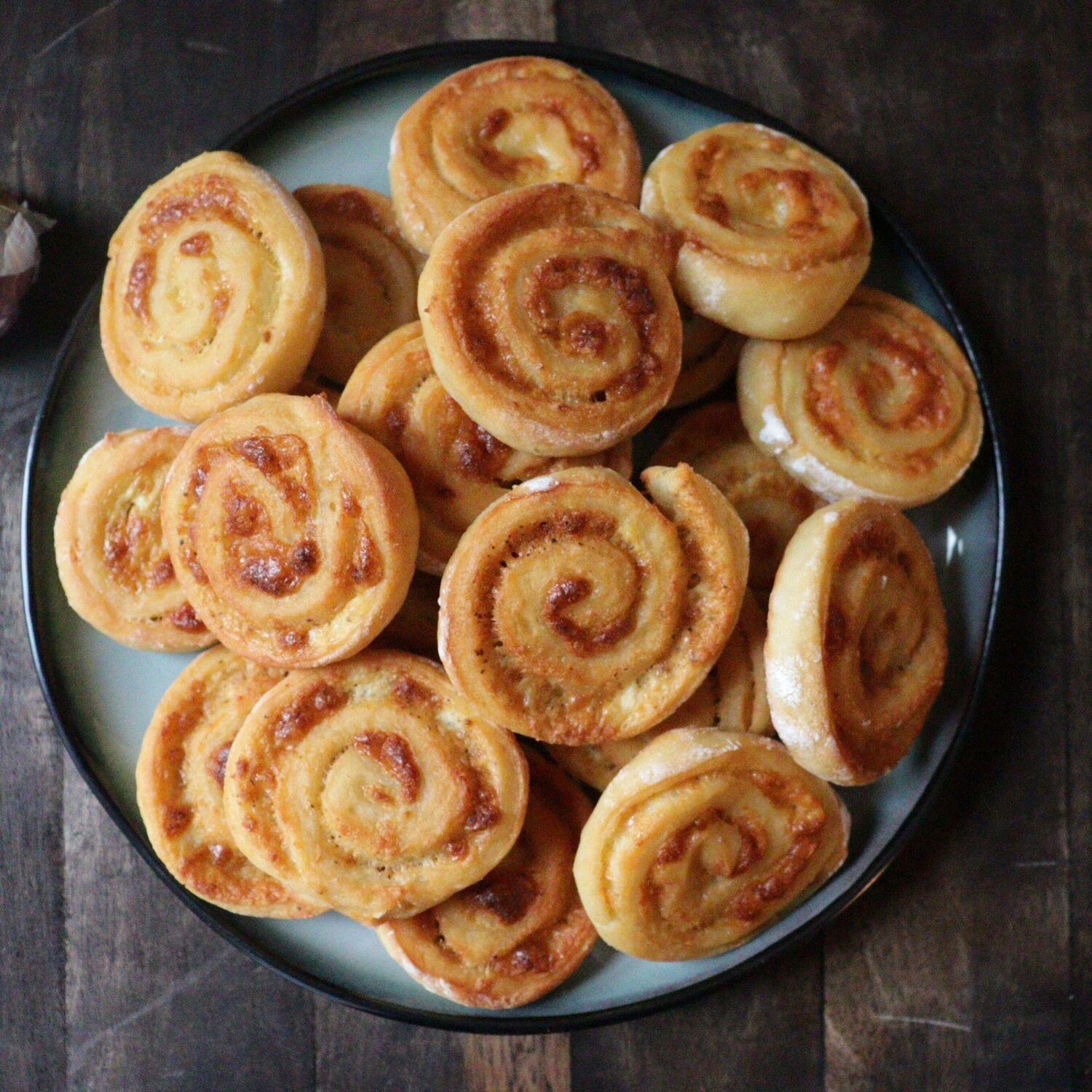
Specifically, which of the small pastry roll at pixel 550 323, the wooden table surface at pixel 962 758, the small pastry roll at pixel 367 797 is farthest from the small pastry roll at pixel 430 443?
the wooden table surface at pixel 962 758

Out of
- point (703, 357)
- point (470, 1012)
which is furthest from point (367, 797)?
point (703, 357)

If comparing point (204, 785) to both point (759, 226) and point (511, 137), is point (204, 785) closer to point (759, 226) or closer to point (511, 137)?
point (511, 137)

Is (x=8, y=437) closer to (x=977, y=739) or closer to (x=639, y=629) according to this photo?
(x=639, y=629)

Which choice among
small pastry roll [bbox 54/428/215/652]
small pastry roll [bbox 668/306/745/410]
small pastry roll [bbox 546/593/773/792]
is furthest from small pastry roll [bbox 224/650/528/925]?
small pastry roll [bbox 668/306/745/410]

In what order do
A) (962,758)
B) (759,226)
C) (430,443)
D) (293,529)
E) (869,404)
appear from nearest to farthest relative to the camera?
(293,529), (430,443), (759,226), (869,404), (962,758)

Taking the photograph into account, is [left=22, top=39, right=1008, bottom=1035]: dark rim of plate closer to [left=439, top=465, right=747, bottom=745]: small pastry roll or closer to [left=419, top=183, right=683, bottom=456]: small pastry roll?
[left=419, top=183, right=683, bottom=456]: small pastry roll

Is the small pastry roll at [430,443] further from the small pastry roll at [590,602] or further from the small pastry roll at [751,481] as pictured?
the small pastry roll at [751,481]
